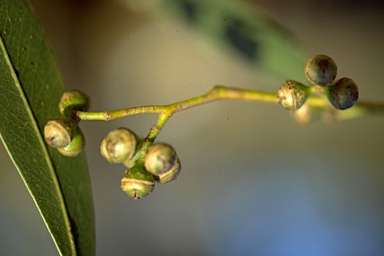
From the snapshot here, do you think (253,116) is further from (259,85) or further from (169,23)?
(169,23)

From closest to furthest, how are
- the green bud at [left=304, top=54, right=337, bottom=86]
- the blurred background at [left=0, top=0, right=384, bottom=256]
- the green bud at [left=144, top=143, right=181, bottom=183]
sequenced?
the green bud at [left=144, top=143, right=181, bottom=183], the green bud at [left=304, top=54, right=337, bottom=86], the blurred background at [left=0, top=0, right=384, bottom=256]

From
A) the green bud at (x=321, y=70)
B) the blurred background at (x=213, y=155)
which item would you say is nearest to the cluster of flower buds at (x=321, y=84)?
the green bud at (x=321, y=70)

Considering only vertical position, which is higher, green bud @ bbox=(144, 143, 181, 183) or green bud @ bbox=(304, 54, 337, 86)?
green bud @ bbox=(304, 54, 337, 86)

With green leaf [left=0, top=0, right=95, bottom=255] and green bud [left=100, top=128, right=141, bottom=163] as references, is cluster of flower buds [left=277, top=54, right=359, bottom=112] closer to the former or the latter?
green bud [left=100, top=128, right=141, bottom=163]

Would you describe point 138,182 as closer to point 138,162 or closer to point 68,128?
point 138,162

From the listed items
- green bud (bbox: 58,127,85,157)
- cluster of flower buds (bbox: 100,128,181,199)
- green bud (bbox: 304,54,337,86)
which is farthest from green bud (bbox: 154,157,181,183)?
green bud (bbox: 304,54,337,86)

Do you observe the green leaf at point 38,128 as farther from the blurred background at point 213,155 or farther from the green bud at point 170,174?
the blurred background at point 213,155

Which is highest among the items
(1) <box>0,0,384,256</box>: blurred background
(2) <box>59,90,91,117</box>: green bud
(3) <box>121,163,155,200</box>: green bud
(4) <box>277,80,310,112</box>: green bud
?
(1) <box>0,0,384,256</box>: blurred background
